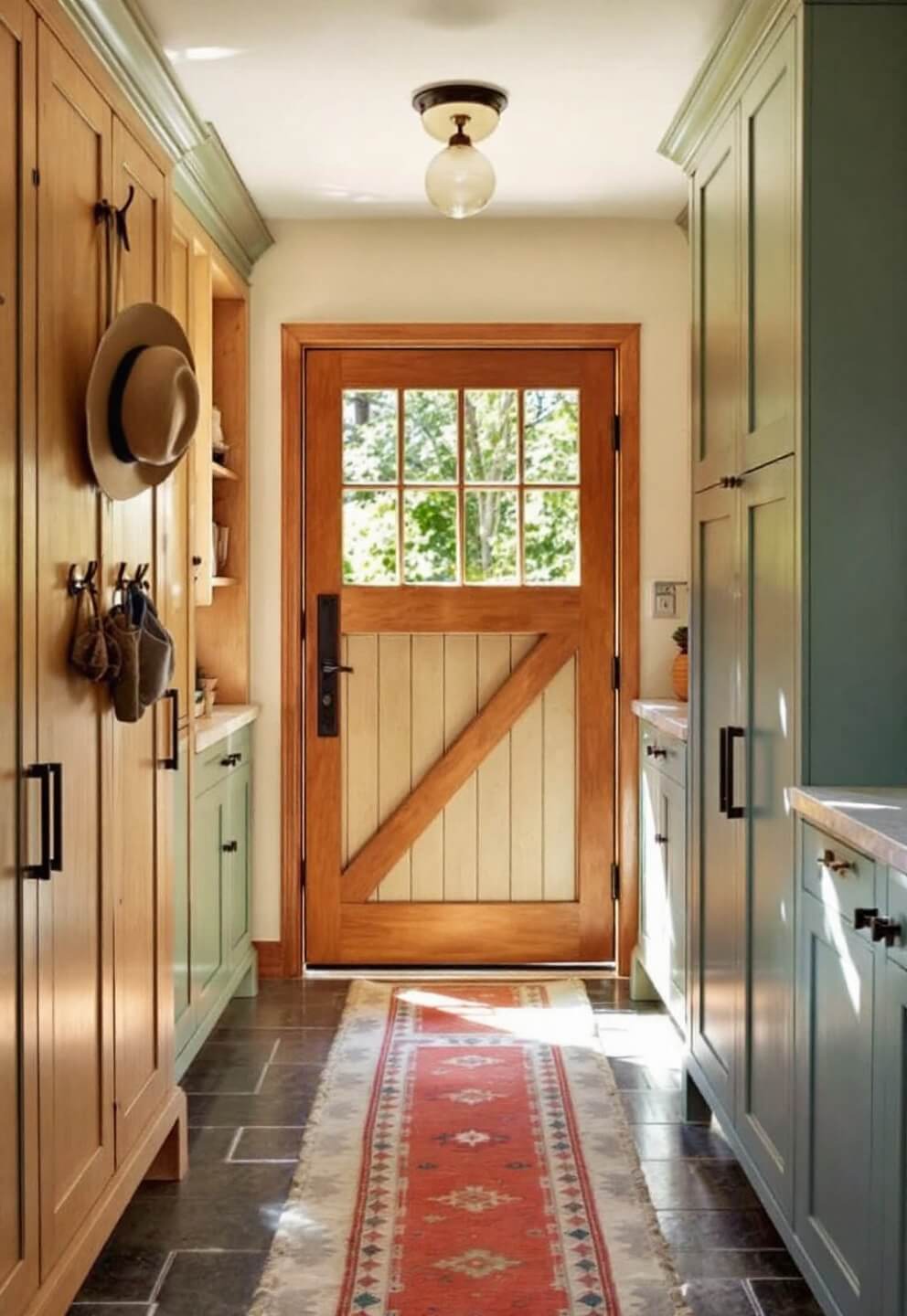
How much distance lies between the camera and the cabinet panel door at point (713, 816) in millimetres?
2939

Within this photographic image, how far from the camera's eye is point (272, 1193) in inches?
116

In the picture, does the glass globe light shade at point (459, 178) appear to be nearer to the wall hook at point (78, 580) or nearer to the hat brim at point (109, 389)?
the hat brim at point (109, 389)

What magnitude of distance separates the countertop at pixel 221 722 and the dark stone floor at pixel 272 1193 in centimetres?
90

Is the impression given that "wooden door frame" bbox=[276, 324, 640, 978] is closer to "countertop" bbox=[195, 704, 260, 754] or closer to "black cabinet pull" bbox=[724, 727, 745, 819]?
"countertop" bbox=[195, 704, 260, 754]

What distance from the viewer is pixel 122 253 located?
2.66 metres

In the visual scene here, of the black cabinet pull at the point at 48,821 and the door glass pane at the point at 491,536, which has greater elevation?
the door glass pane at the point at 491,536

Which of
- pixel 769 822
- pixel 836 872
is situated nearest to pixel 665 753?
pixel 769 822

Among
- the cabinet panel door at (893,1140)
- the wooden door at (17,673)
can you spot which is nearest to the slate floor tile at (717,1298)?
the cabinet panel door at (893,1140)

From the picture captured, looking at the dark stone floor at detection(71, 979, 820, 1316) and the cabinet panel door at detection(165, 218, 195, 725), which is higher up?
the cabinet panel door at detection(165, 218, 195, 725)

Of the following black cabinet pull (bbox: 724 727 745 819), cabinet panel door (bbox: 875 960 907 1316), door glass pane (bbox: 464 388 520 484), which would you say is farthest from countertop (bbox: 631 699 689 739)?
cabinet panel door (bbox: 875 960 907 1316)

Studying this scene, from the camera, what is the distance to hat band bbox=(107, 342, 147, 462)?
8.17 ft

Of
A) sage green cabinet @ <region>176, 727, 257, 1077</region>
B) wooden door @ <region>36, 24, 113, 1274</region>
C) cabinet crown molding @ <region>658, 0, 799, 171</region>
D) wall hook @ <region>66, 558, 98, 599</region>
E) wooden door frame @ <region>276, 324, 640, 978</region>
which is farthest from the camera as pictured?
wooden door frame @ <region>276, 324, 640, 978</region>

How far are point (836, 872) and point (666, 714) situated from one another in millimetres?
1809

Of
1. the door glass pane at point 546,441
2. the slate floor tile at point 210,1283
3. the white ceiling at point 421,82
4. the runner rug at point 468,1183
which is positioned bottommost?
the slate floor tile at point 210,1283
